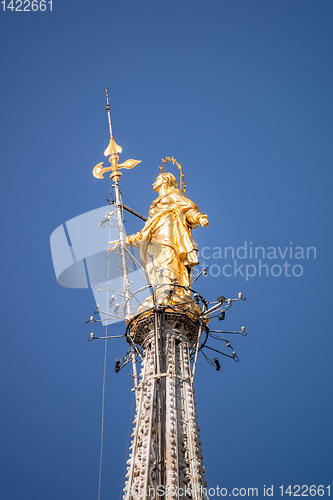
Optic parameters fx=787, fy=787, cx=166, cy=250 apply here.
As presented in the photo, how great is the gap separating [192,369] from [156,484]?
4.69m

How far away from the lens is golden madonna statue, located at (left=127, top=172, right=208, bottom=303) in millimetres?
26000

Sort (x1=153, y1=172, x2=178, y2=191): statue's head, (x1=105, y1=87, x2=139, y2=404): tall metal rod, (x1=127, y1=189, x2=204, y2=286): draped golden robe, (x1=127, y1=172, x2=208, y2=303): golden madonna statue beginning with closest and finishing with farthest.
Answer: (x1=105, y1=87, x2=139, y2=404): tall metal rod
(x1=127, y1=172, x2=208, y2=303): golden madonna statue
(x1=127, y1=189, x2=204, y2=286): draped golden robe
(x1=153, y1=172, x2=178, y2=191): statue's head

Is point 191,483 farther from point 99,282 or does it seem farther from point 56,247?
point 56,247

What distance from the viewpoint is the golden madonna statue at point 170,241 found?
26.0 metres

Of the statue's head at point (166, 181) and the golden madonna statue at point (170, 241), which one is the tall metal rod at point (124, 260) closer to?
the golden madonna statue at point (170, 241)

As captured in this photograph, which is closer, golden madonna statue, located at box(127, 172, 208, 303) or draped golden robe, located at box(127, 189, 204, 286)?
golden madonna statue, located at box(127, 172, 208, 303)

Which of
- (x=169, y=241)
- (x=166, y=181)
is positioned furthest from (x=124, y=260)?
(x=166, y=181)

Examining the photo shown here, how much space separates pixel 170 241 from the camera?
26.8 m

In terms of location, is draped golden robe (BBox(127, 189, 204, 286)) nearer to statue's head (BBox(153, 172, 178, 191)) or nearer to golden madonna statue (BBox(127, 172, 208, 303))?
golden madonna statue (BBox(127, 172, 208, 303))

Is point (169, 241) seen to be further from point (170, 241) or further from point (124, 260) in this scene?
point (124, 260)

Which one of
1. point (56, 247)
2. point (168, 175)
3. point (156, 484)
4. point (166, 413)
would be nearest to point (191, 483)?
point (156, 484)

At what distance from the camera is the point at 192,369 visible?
79.7 feet

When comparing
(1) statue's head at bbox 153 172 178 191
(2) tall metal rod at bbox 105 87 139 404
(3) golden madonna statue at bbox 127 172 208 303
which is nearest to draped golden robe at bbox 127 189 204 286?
(3) golden madonna statue at bbox 127 172 208 303

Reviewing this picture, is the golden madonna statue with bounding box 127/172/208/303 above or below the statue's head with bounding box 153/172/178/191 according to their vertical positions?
below
